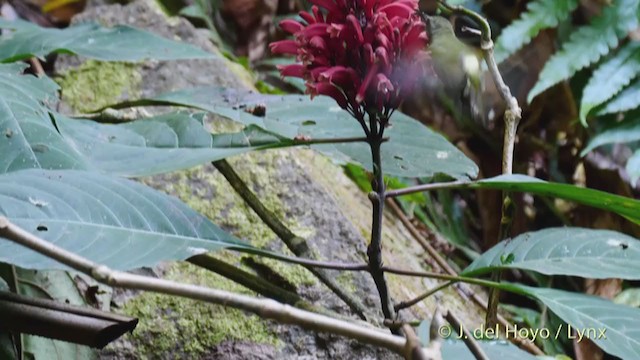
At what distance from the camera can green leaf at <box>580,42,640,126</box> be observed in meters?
1.90

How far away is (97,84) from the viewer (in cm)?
177

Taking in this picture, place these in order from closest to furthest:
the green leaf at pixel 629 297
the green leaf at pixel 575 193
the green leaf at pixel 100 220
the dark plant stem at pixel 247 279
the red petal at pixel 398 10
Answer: the green leaf at pixel 100 220 < the green leaf at pixel 575 193 < the red petal at pixel 398 10 < the dark plant stem at pixel 247 279 < the green leaf at pixel 629 297

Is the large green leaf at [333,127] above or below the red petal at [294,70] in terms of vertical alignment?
below

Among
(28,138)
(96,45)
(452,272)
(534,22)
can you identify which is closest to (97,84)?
(96,45)

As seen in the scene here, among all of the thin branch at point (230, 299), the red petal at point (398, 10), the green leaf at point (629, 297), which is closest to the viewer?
the thin branch at point (230, 299)

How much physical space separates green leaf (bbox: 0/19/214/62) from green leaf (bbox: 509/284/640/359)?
2.80 ft

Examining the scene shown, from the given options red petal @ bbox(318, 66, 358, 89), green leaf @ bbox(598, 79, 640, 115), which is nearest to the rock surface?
red petal @ bbox(318, 66, 358, 89)

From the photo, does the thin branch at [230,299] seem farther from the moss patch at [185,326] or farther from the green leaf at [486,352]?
the moss patch at [185,326]

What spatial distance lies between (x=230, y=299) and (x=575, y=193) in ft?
1.68

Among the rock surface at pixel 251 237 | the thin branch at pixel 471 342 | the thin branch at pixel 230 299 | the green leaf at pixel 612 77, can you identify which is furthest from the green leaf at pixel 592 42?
the thin branch at pixel 230 299

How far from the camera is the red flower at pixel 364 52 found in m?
0.86

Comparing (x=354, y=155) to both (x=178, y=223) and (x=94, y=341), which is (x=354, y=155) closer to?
(x=178, y=223)

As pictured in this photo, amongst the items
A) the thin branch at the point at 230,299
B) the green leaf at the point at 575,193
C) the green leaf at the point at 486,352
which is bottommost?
the green leaf at the point at 486,352

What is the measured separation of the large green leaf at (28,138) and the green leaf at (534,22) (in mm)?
1472
